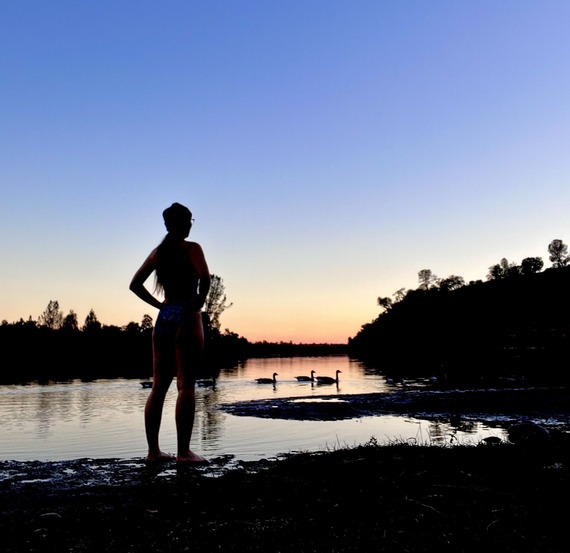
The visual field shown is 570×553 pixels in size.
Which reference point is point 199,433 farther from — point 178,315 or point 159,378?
point 178,315

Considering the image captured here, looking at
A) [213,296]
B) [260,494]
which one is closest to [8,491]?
[260,494]

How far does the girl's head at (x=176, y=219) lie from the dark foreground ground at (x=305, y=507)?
3.34 meters

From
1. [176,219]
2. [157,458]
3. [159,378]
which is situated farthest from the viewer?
[157,458]

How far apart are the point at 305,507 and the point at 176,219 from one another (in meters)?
4.32

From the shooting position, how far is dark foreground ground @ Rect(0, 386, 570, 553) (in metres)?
4.38

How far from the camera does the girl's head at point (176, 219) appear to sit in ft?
25.8

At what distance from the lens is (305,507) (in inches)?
215

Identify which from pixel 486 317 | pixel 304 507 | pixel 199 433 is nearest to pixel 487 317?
pixel 486 317

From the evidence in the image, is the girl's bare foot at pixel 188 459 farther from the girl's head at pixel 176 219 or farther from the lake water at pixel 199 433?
the girl's head at pixel 176 219

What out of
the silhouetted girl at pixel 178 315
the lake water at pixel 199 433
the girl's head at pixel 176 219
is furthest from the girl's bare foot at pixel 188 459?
the girl's head at pixel 176 219

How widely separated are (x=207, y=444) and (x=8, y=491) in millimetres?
7191

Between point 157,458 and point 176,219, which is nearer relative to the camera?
point 176,219

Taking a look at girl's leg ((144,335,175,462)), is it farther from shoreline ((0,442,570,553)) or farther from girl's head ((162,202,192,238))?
girl's head ((162,202,192,238))

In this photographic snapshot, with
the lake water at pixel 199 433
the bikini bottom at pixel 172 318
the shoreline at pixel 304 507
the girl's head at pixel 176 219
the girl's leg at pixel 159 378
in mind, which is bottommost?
the lake water at pixel 199 433
